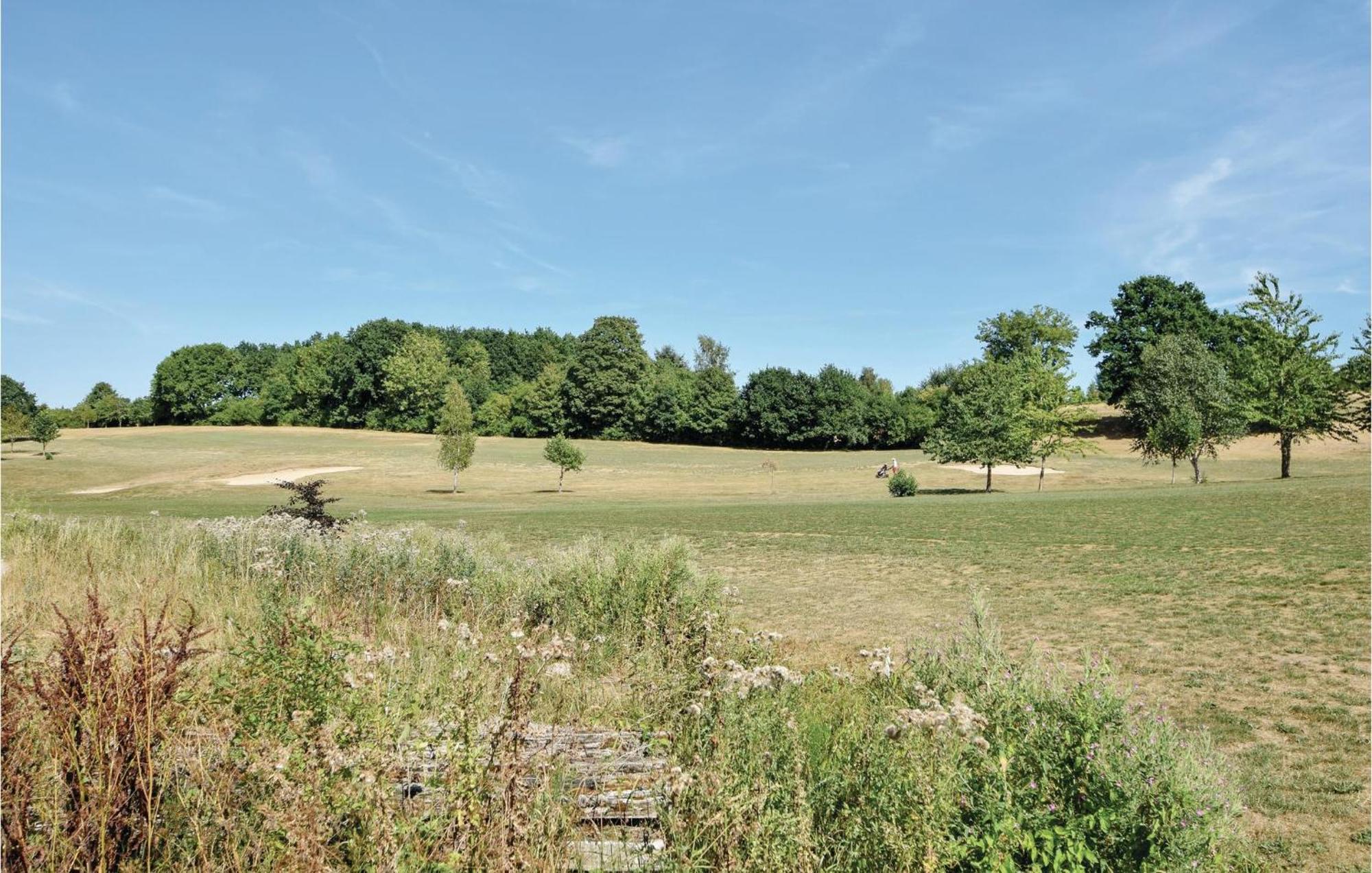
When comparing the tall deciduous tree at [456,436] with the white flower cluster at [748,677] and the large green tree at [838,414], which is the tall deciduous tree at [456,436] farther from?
the white flower cluster at [748,677]

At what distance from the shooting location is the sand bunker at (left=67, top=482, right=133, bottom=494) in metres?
41.5

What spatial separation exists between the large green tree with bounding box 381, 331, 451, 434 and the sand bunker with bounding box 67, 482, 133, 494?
130ft

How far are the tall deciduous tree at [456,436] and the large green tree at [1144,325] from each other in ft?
190

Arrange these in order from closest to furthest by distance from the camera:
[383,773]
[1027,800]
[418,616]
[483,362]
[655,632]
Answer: [383,773], [1027,800], [655,632], [418,616], [483,362]

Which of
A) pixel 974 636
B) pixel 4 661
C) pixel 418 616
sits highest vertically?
pixel 4 661

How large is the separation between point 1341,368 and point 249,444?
77693mm

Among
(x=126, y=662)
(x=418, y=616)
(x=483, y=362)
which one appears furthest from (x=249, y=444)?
(x=126, y=662)

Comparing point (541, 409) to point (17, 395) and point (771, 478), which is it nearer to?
point (771, 478)

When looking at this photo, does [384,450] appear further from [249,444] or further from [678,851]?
[678,851]

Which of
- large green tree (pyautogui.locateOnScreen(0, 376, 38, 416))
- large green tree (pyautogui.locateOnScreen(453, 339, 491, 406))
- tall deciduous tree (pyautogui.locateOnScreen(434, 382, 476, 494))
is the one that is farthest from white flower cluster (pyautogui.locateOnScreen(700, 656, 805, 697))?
large green tree (pyautogui.locateOnScreen(0, 376, 38, 416))

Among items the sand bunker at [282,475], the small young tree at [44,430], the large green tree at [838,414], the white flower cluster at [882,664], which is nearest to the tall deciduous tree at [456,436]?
the sand bunker at [282,475]

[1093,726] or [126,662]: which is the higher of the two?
[126,662]

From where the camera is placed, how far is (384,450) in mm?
65875

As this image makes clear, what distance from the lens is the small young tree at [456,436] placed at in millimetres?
45188
